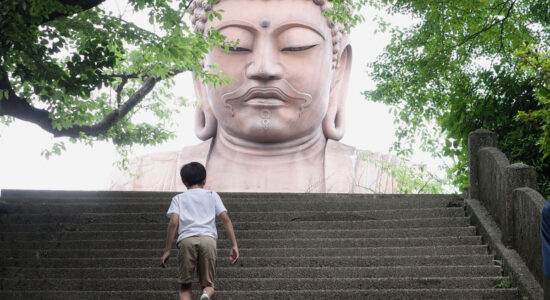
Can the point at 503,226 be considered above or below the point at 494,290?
above

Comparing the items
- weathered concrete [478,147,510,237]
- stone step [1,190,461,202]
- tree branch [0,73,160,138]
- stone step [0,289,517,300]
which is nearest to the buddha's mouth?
tree branch [0,73,160,138]

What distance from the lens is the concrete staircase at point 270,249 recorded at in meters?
7.83

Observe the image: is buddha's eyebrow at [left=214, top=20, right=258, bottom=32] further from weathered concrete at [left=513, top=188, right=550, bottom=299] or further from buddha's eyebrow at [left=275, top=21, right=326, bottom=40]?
weathered concrete at [left=513, top=188, right=550, bottom=299]

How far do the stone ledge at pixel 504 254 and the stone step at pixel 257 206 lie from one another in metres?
0.58

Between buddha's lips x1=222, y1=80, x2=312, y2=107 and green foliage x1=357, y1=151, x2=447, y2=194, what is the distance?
A: 160 cm

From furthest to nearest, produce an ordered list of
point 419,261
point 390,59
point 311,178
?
point 390,59, point 311,178, point 419,261

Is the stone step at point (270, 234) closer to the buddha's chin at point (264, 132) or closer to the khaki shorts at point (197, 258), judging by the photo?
the khaki shorts at point (197, 258)

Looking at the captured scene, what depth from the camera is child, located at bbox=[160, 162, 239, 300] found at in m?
6.50

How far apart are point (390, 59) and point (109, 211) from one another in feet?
21.5

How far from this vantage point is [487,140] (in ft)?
32.9

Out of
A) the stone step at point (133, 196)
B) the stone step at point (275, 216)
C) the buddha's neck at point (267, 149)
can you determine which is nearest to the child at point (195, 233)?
the stone step at point (275, 216)

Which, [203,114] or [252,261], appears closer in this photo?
[252,261]

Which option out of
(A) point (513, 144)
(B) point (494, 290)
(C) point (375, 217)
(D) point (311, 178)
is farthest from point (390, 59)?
(B) point (494, 290)

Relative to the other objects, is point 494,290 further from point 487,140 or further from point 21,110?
point 21,110
